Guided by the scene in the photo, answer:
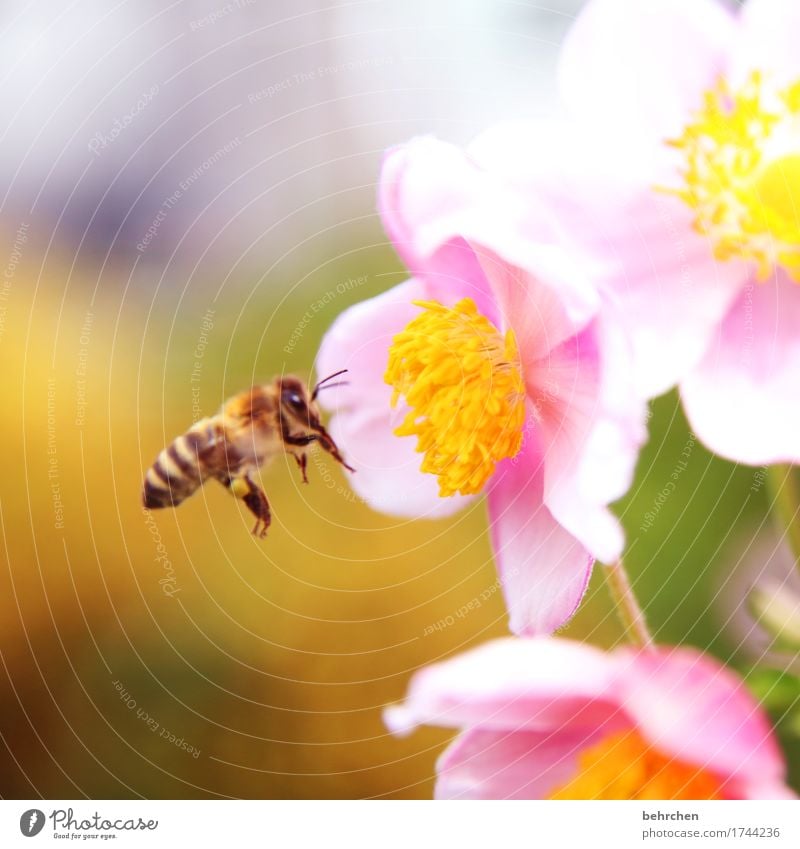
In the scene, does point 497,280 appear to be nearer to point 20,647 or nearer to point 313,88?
point 313,88

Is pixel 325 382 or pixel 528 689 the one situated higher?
pixel 325 382

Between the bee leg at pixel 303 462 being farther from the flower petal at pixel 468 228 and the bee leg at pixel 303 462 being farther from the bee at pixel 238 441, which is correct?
the flower petal at pixel 468 228

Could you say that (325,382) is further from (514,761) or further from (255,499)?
(514,761)

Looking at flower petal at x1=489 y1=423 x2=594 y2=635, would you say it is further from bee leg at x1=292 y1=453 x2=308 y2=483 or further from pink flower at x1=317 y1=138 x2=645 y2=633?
bee leg at x1=292 y1=453 x2=308 y2=483
